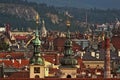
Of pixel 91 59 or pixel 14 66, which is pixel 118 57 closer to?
pixel 91 59

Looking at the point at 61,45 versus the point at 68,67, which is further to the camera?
the point at 61,45

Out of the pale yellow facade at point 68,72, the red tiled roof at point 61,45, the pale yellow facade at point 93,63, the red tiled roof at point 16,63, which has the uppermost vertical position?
the pale yellow facade at point 68,72

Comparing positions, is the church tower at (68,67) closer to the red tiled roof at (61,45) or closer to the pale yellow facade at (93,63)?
the pale yellow facade at (93,63)

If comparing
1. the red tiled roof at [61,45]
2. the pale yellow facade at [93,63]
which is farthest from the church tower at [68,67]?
the red tiled roof at [61,45]

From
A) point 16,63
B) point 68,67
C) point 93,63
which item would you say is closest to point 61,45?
point 93,63

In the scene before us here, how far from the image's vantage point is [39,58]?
5097 centimetres

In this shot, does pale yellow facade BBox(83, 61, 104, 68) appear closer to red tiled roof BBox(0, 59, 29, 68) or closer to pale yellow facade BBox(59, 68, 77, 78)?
red tiled roof BBox(0, 59, 29, 68)

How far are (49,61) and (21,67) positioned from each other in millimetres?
2313

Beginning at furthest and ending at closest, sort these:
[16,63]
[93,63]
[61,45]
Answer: [61,45]
[93,63]
[16,63]

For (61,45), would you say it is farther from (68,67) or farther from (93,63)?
(68,67)

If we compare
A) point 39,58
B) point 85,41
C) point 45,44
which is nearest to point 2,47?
point 45,44

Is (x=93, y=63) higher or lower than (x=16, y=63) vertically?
lower

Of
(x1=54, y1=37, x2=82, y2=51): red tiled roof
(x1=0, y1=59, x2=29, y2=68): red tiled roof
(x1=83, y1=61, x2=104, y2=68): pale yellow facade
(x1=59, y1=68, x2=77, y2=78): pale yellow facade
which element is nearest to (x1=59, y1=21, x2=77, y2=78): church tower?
(x1=59, y1=68, x2=77, y2=78): pale yellow facade

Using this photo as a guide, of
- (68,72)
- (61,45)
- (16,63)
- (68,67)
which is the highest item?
(68,67)
